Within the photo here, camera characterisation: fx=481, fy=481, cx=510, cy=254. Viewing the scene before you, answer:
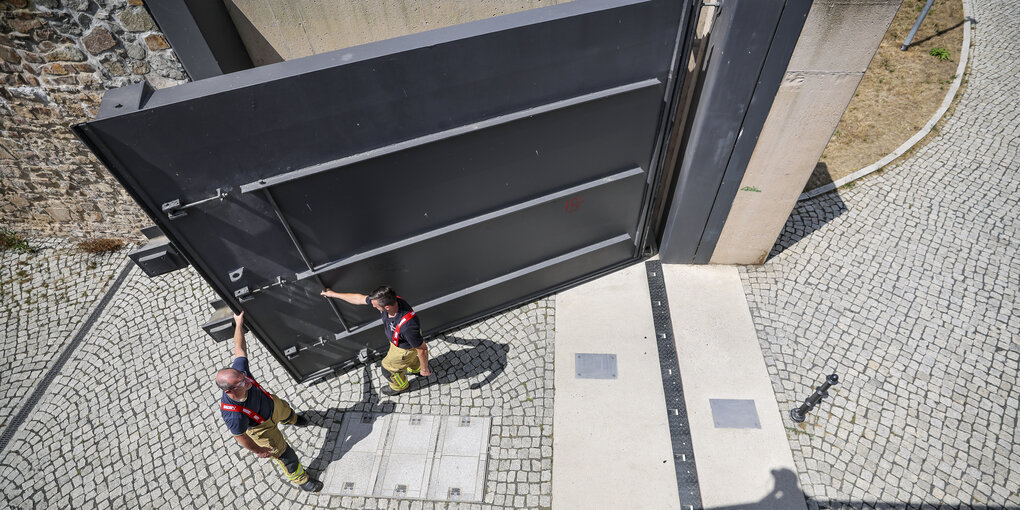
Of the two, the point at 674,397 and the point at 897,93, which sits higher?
the point at 897,93

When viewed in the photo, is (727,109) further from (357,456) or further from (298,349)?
(357,456)

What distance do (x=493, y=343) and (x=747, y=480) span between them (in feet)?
9.64

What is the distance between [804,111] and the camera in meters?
4.67

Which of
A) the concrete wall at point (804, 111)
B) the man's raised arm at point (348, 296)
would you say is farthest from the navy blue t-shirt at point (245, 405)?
the concrete wall at point (804, 111)

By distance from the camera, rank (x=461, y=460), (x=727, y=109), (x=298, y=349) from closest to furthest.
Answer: (x=727, y=109)
(x=461, y=460)
(x=298, y=349)

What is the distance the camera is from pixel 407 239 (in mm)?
4543

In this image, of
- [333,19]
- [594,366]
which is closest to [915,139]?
[594,366]

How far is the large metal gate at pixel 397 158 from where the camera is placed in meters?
3.18

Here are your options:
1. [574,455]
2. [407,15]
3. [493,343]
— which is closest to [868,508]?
[574,455]

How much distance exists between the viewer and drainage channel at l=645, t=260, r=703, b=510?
460 centimetres

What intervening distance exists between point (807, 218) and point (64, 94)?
9.26 metres

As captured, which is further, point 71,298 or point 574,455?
point 71,298

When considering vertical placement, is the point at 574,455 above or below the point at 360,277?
below

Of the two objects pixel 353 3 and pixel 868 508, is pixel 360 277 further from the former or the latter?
pixel 868 508
